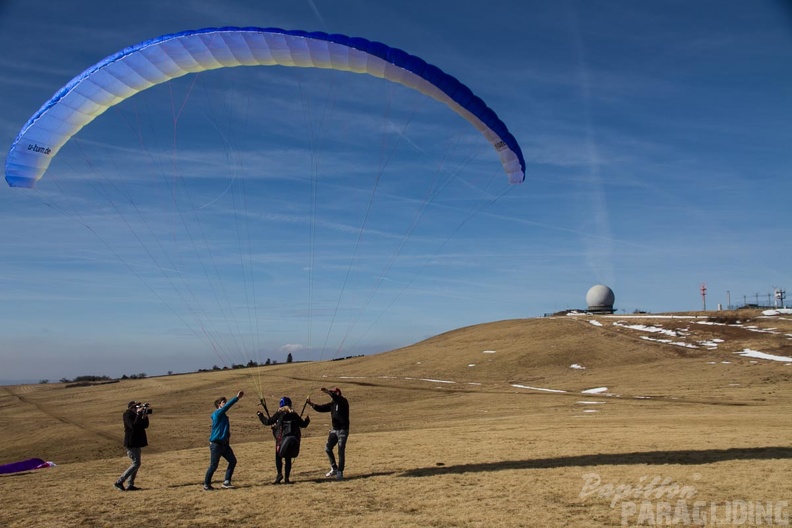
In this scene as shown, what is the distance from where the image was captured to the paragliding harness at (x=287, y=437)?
13.0 m

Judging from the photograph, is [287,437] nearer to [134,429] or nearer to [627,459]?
[134,429]

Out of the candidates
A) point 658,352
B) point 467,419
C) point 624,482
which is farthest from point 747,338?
point 624,482

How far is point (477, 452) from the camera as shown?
15914 millimetres

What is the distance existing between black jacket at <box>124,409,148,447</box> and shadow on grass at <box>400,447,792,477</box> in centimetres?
613

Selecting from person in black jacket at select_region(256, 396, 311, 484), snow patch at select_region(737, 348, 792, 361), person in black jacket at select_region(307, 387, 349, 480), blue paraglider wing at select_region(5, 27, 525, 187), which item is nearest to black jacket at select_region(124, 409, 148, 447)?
person in black jacket at select_region(256, 396, 311, 484)

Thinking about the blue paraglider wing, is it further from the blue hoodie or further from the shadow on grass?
the shadow on grass

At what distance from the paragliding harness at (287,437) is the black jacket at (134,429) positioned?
3.08m

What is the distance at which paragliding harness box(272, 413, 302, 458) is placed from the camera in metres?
13.0

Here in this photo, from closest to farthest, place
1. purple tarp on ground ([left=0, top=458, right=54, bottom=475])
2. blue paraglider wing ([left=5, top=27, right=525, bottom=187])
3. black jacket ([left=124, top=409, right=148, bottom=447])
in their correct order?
black jacket ([left=124, top=409, right=148, bottom=447]) < blue paraglider wing ([left=5, top=27, right=525, bottom=187]) < purple tarp on ground ([left=0, top=458, right=54, bottom=475])

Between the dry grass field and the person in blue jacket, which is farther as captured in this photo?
the person in blue jacket

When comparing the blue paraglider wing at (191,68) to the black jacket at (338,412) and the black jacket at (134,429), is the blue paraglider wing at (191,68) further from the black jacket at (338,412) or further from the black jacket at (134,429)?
the black jacket at (338,412)

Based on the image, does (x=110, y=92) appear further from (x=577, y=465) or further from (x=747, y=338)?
(x=747, y=338)

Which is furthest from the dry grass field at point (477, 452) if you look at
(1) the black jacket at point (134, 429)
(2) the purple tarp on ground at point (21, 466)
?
(1) the black jacket at point (134, 429)

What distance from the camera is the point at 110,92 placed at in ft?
50.4
